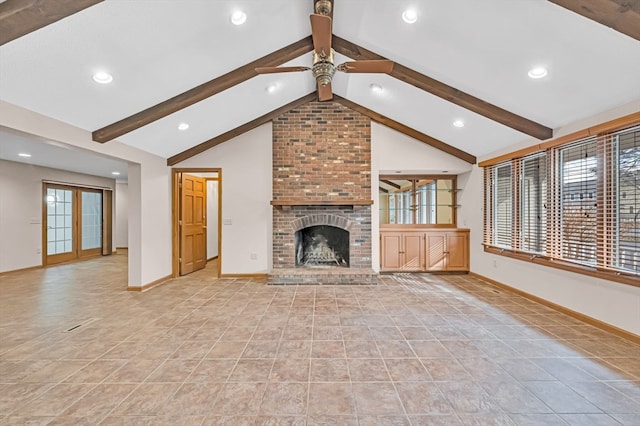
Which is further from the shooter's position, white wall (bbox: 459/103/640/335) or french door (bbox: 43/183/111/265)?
french door (bbox: 43/183/111/265)

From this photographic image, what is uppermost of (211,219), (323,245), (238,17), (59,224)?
(238,17)

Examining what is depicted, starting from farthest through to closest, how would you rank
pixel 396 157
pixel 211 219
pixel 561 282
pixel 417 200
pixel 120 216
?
pixel 120 216, pixel 211 219, pixel 417 200, pixel 396 157, pixel 561 282

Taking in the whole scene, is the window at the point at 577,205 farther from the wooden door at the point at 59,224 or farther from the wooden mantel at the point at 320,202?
the wooden door at the point at 59,224

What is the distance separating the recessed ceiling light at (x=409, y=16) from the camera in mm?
2641

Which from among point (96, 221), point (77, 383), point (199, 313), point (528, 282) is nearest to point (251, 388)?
point (77, 383)

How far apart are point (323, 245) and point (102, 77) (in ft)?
13.9

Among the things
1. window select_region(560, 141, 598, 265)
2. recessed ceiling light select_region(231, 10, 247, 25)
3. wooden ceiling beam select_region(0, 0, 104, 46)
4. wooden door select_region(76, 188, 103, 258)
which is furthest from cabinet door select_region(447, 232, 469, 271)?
wooden door select_region(76, 188, 103, 258)

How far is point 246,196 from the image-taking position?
5.27 m

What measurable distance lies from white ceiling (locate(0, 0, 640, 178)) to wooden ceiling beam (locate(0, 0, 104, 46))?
11 centimetres

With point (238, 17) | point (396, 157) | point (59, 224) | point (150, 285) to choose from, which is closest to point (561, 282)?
point (396, 157)

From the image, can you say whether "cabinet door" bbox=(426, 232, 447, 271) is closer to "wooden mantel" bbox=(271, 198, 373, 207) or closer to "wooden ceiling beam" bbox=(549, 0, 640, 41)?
"wooden mantel" bbox=(271, 198, 373, 207)

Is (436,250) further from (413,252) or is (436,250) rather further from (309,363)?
(309,363)

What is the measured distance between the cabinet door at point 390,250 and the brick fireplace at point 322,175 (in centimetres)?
37

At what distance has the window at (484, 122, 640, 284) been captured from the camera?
2778 millimetres
